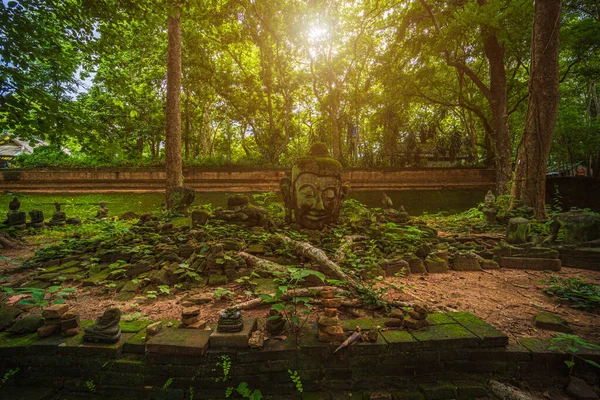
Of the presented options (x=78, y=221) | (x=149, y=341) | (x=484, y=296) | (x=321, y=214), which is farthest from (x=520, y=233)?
(x=78, y=221)

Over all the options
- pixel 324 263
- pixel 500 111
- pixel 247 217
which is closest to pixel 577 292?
pixel 324 263

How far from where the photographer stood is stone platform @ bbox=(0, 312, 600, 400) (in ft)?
6.42

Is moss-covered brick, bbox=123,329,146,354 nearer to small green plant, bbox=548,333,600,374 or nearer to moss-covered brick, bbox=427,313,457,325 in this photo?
moss-covered brick, bbox=427,313,457,325

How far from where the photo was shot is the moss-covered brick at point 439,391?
1.89m

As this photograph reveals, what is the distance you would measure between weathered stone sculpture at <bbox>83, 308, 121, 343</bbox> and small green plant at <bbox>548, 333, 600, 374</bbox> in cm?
344

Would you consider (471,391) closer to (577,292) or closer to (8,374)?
(577,292)

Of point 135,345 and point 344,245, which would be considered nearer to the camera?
point 135,345

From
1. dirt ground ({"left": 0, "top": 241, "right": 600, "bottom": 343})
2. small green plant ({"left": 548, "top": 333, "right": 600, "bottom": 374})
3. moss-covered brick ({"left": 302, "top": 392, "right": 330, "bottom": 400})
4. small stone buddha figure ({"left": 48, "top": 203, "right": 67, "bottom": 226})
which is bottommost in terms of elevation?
moss-covered brick ({"left": 302, "top": 392, "right": 330, "bottom": 400})

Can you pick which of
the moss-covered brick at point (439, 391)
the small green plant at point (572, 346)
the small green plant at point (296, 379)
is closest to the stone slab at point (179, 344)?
the small green plant at point (296, 379)

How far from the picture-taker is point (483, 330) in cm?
218


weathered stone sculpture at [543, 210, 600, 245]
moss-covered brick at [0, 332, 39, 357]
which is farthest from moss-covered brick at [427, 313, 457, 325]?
weathered stone sculpture at [543, 210, 600, 245]

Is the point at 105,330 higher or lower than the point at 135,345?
higher

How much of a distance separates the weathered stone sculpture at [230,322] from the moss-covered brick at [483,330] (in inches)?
75.5

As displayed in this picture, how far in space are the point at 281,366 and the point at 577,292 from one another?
3.60 m
